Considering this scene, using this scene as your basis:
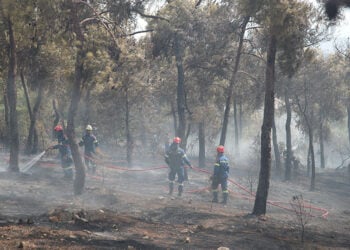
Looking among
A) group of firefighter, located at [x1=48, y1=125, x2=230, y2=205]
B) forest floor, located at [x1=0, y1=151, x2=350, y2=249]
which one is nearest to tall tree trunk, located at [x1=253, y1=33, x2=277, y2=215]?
forest floor, located at [x1=0, y1=151, x2=350, y2=249]

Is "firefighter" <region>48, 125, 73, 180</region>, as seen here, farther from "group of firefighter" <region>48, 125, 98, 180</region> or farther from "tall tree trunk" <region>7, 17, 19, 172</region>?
"tall tree trunk" <region>7, 17, 19, 172</region>

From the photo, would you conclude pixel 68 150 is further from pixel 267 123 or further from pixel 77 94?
pixel 267 123

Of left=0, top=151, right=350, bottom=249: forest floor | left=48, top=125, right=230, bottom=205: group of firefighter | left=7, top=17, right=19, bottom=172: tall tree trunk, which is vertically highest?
left=7, top=17, right=19, bottom=172: tall tree trunk

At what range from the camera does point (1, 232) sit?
758cm

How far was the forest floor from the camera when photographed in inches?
320

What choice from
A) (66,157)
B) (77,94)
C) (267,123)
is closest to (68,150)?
(66,157)

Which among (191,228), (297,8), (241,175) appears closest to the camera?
(191,228)

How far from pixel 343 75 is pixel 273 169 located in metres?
9.00

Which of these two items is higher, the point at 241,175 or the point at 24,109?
the point at 24,109

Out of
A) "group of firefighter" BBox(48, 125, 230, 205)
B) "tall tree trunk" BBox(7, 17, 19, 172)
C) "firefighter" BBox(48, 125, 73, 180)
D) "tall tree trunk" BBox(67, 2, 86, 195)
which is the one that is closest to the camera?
"tall tree trunk" BBox(67, 2, 86, 195)

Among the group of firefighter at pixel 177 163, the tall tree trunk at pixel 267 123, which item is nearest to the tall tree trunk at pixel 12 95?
the group of firefighter at pixel 177 163

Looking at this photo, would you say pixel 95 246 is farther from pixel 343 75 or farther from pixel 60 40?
pixel 343 75

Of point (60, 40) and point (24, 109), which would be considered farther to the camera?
point (24, 109)

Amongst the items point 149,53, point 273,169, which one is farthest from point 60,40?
point 273,169
